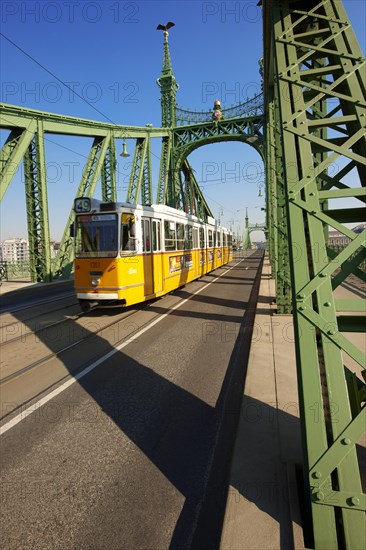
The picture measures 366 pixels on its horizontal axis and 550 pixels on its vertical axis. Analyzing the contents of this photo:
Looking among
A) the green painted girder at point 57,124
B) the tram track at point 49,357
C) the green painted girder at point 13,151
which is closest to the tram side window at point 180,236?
the tram track at point 49,357

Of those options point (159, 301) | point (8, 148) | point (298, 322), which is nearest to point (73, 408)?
point (298, 322)

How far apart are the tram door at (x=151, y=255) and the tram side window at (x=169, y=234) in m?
0.65

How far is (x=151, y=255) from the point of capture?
10.5m

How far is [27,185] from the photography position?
768 inches

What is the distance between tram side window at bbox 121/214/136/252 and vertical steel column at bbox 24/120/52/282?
12.4 meters

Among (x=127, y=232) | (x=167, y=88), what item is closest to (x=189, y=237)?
(x=127, y=232)

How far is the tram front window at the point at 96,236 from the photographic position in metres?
9.02

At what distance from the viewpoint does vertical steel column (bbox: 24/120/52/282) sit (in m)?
19.3

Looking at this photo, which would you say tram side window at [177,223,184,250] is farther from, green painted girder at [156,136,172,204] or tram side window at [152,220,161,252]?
green painted girder at [156,136,172,204]

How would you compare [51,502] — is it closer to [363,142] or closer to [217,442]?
[217,442]

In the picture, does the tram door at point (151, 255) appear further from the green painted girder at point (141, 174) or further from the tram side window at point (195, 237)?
the green painted girder at point (141, 174)

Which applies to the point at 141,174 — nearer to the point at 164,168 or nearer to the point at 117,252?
the point at 164,168

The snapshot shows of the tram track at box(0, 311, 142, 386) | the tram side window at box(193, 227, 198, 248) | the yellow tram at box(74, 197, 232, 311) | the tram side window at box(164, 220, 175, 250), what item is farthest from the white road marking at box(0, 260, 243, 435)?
the tram side window at box(193, 227, 198, 248)

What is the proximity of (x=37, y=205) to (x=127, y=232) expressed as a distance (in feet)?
43.7
